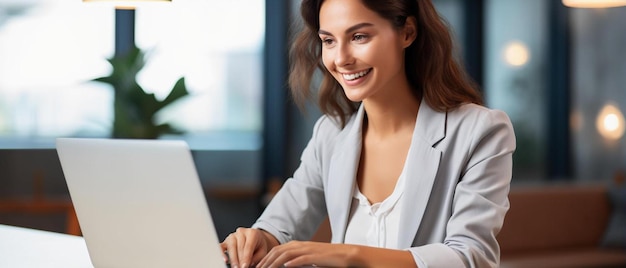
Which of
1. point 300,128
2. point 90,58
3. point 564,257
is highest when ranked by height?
point 90,58

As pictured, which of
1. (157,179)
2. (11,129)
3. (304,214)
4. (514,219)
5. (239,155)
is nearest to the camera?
(157,179)

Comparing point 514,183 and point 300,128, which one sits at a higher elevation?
point 300,128

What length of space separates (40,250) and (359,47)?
3.00ft

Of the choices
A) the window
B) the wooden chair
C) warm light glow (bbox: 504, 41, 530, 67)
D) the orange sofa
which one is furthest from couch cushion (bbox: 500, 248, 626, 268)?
the wooden chair

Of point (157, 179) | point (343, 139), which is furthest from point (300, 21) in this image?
point (157, 179)

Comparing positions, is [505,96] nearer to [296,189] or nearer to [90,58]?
[90,58]

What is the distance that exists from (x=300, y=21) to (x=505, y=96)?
5.13 metres

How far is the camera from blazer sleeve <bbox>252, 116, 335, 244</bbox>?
242 centimetres

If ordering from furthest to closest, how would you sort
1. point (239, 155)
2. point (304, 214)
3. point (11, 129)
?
point (239, 155), point (11, 129), point (304, 214)

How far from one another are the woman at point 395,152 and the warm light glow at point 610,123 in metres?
5.12

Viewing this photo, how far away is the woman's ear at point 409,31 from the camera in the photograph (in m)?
2.31

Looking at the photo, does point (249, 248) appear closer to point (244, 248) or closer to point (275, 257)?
point (244, 248)

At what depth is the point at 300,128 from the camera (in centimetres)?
683

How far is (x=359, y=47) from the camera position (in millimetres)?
2209
